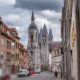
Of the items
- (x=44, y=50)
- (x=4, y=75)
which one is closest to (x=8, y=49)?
(x=4, y=75)

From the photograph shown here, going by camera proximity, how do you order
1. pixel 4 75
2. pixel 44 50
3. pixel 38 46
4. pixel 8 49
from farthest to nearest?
pixel 44 50 → pixel 38 46 → pixel 8 49 → pixel 4 75

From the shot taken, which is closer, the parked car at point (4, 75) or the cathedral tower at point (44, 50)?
the parked car at point (4, 75)

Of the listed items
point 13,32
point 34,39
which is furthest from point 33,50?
point 13,32

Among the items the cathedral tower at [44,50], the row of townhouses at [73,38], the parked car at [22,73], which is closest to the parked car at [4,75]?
the parked car at [22,73]

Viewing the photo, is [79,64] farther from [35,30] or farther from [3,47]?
[35,30]

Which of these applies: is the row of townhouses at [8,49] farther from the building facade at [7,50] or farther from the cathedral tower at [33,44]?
the cathedral tower at [33,44]

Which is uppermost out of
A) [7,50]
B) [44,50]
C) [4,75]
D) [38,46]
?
[38,46]

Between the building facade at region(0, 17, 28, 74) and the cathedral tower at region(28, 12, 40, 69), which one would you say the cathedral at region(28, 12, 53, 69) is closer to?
the cathedral tower at region(28, 12, 40, 69)

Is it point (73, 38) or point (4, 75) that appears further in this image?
point (73, 38)

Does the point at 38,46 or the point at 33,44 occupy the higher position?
the point at 33,44

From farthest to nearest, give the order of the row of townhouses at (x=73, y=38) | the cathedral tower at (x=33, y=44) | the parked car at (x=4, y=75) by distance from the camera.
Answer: the cathedral tower at (x=33, y=44) → the row of townhouses at (x=73, y=38) → the parked car at (x=4, y=75)

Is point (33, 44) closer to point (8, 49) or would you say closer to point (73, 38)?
point (8, 49)

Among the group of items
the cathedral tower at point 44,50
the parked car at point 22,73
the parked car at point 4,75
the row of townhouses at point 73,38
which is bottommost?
the parked car at point 22,73

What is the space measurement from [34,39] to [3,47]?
13094cm
